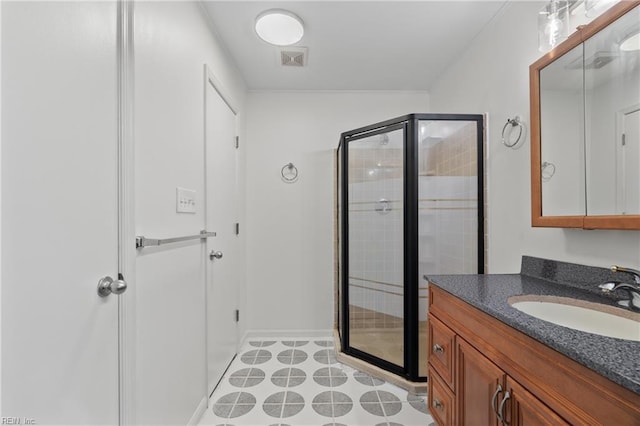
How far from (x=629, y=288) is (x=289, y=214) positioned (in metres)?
2.31

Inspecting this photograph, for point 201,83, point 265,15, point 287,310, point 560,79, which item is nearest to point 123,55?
point 201,83

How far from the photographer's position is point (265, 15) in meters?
1.77

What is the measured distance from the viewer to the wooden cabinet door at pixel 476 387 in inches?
36.6

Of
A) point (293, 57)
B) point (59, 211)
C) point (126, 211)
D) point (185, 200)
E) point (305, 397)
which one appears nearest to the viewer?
point (59, 211)

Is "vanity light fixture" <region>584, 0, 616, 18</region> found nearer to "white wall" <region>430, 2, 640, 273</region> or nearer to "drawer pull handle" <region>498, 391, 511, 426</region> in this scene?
"white wall" <region>430, 2, 640, 273</region>

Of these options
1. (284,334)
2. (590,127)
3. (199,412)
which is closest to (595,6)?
(590,127)

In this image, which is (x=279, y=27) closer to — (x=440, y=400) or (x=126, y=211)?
(x=126, y=211)

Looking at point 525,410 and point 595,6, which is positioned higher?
point 595,6

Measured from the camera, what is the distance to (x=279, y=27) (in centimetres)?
186

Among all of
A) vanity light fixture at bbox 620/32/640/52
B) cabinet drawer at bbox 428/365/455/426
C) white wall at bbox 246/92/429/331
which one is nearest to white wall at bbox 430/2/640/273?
vanity light fixture at bbox 620/32/640/52

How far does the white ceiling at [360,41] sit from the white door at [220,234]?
0.45 m

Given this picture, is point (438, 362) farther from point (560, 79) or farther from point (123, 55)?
point (123, 55)

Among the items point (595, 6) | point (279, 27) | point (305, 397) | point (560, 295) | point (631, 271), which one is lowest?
point (305, 397)

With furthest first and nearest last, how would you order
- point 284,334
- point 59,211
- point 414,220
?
point 284,334, point 414,220, point 59,211
